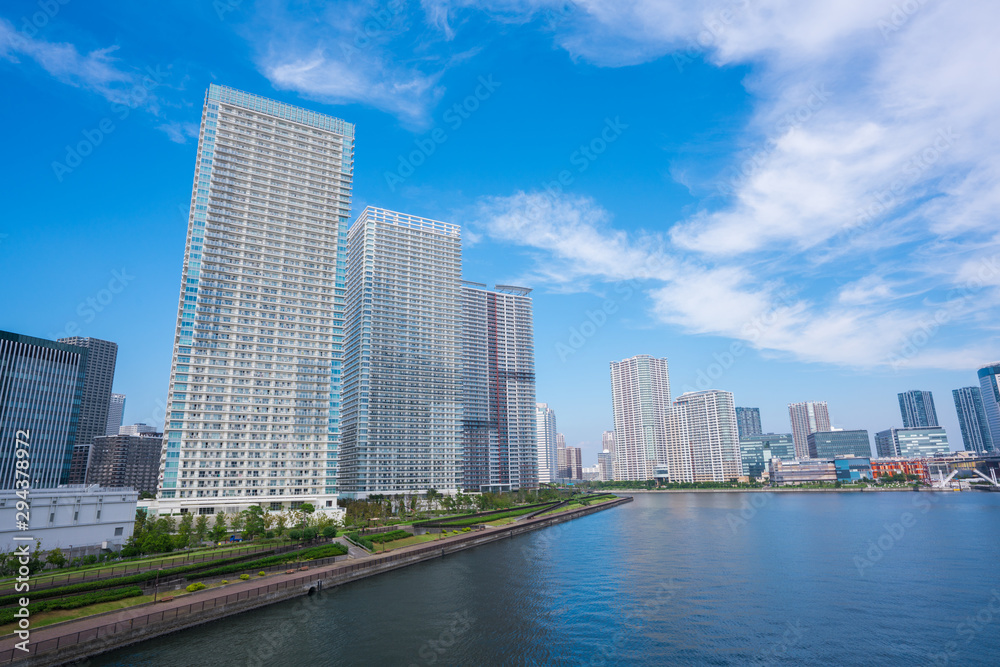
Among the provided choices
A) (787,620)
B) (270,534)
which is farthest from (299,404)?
(787,620)

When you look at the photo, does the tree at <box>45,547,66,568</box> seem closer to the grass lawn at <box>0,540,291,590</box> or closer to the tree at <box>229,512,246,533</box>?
the grass lawn at <box>0,540,291,590</box>

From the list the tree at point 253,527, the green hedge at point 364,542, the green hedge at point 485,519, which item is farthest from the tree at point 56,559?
the green hedge at point 485,519

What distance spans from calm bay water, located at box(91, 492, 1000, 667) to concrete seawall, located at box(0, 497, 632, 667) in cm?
171

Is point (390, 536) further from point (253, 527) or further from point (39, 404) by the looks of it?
point (39, 404)

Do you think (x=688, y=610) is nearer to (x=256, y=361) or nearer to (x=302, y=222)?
(x=256, y=361)

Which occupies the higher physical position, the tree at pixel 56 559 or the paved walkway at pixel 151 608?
the tree at pixel 56 559

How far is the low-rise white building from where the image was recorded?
2753 inches

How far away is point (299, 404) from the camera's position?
13962cm

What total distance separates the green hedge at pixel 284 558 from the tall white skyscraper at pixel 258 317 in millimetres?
50522

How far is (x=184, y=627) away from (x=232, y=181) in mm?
119984

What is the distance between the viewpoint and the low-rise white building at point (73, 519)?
69938 mm

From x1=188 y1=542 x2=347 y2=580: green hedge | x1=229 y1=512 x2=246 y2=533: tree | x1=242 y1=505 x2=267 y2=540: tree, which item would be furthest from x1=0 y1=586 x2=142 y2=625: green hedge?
x1=229 y1=512 x2=246 y2=533: tree

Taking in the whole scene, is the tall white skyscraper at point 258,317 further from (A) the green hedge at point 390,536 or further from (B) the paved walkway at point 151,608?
(B) the paved walkway at point 151,608

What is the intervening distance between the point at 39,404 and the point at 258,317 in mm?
73051
